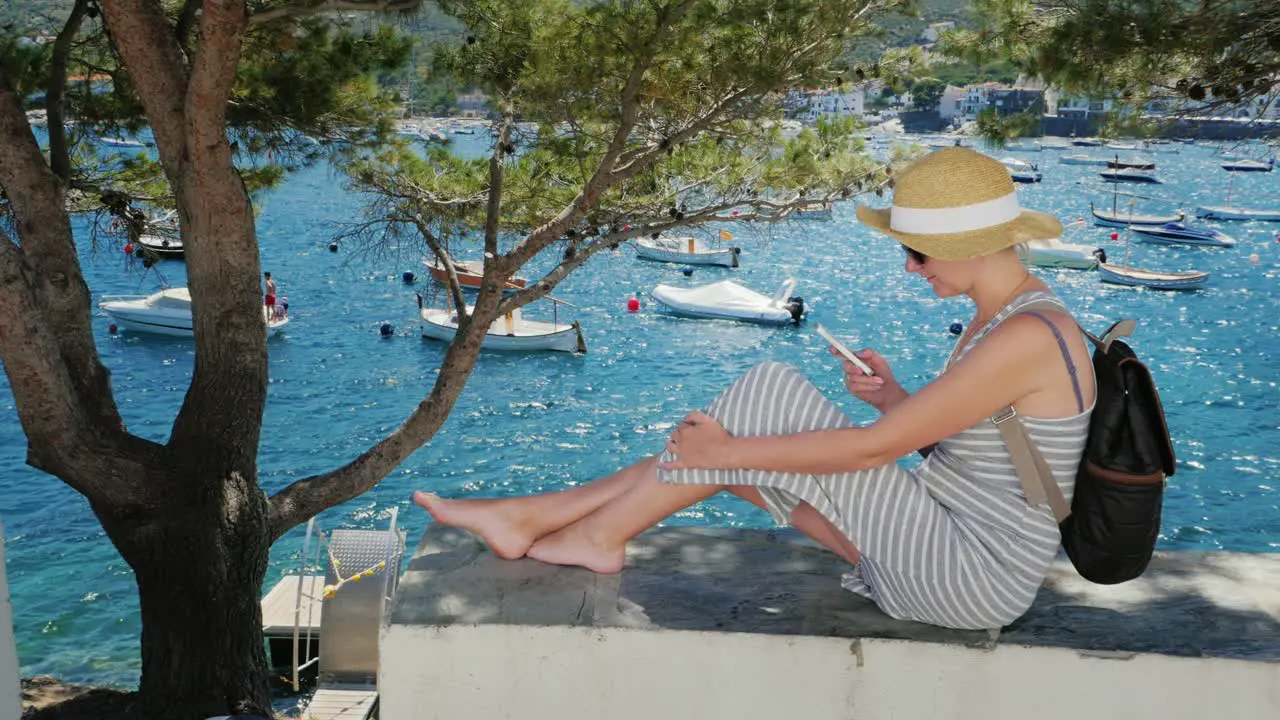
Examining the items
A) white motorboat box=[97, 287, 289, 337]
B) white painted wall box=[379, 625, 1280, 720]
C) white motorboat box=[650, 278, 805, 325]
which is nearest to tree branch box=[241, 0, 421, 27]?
white painted wall box=[379, 625, 1280, 720]

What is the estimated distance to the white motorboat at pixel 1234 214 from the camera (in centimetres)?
3484

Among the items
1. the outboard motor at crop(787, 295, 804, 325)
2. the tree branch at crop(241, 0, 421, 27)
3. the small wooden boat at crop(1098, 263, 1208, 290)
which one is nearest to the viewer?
the tree branch at crop(241, 0, 421, 27)

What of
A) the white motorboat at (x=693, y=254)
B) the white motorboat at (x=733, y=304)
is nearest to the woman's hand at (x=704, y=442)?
the white motorboat at (x=733, y=304)

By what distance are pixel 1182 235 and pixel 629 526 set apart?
31.1 metres

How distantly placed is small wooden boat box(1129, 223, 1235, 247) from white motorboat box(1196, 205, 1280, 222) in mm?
5110

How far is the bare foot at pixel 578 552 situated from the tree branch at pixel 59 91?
3215 mm

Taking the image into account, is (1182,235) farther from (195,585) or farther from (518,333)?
(195,585)

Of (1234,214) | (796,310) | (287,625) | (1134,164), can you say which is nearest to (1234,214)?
(1234,214)

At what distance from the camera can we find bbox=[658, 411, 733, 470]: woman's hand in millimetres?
1928

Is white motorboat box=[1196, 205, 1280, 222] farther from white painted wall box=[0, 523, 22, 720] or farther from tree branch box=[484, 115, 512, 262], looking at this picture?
white painted wall box=[0, 523, 22, 720]

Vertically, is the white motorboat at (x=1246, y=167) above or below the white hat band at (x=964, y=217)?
below

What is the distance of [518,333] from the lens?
19.0 m

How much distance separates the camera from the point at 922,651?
1.93 metres

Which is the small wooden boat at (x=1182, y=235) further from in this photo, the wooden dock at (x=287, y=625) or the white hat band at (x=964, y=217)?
the white hat band at (x=964, y=217)
